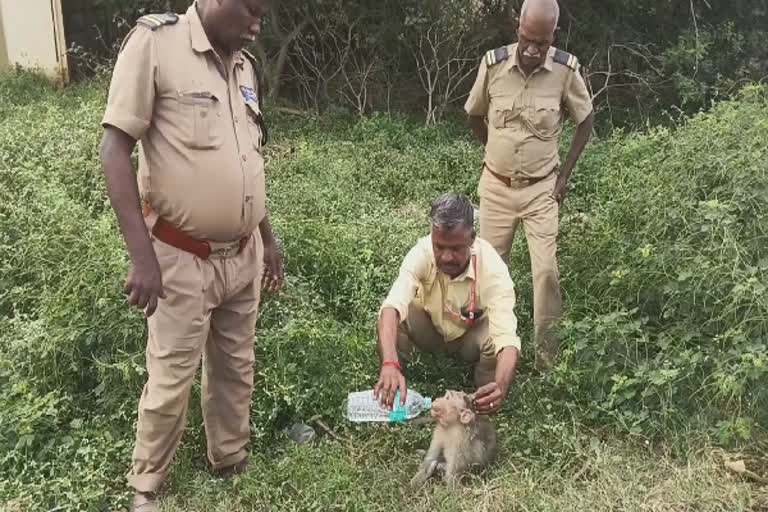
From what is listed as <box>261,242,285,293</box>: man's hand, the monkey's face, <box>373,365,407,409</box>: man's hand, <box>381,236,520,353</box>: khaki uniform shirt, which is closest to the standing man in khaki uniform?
→ <box>381,236,520,353</box>: khaki uniform shirt

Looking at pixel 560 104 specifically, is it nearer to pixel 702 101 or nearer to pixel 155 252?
pixel 155 252

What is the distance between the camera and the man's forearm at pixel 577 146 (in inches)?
171

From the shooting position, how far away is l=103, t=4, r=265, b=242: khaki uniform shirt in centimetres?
251

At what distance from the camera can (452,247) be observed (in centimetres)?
328

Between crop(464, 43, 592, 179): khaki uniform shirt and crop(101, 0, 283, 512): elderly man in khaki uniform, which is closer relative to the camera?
crop(101, 0, 283, 512): elderly man in khaki uniform

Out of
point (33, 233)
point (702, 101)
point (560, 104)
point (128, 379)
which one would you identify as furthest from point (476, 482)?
point (702, 101)

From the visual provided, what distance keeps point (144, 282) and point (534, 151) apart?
95.5 inches

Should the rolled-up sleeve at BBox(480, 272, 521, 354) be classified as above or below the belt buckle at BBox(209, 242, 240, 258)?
below

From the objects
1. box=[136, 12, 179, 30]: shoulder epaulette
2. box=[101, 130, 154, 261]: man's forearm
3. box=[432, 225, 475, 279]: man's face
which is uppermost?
box=[136, 12, 179, 30]: shoulder epaulette

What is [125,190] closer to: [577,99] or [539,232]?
[539,232]

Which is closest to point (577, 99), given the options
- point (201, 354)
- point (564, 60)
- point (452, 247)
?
point (564, 60)

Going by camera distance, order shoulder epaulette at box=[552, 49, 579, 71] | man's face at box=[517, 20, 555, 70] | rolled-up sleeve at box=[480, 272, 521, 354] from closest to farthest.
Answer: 1. rolled-up sleeve at box=[480, 272, 521, 354]
2. man's face at box=[517, 20, 555, 70]
3. shoulder epaulette at box=[552, 49, 579, 71]

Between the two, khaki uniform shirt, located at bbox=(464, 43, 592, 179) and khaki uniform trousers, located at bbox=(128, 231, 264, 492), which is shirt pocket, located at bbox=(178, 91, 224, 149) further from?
khaki uniform shirt, located at bbox=(464, 43, 592, 179)

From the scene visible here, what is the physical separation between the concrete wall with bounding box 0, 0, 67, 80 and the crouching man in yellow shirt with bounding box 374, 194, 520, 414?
7.53 m
